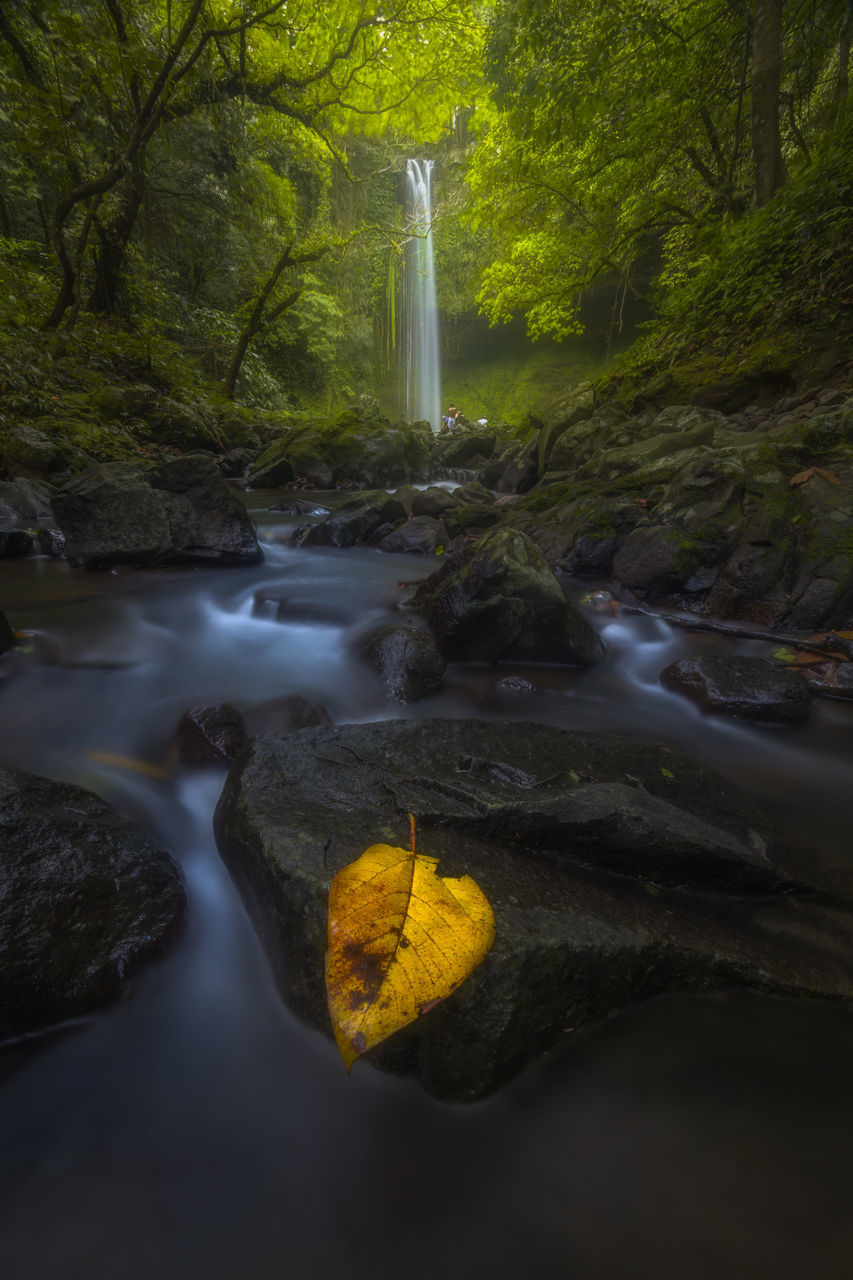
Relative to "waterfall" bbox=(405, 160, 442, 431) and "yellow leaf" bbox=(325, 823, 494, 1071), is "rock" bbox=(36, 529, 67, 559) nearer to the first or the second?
"yellow leaf" bbox=(325, 823, 494, 1071)

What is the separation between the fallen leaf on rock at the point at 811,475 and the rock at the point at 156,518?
15.3 feet

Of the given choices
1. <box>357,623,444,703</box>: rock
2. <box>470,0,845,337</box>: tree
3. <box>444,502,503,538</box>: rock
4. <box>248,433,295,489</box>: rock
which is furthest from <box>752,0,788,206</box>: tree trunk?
<box>357,623,444,703</box>: rock

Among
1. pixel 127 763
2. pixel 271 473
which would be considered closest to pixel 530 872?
pixel 127 763

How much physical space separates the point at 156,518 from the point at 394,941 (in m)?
4.86

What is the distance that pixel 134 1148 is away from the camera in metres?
1.03

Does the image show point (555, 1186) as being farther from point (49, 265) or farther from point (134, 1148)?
point (49, 265)

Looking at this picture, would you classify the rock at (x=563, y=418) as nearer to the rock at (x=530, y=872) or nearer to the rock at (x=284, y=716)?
the rock at (x=284, y=716)

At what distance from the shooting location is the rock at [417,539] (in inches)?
232

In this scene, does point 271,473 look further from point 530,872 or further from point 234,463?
point 530,872

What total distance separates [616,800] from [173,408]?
442 inches

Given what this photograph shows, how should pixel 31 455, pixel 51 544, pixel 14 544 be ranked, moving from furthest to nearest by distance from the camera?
pixel 31 455
pixel 51 544
pixel 14 544

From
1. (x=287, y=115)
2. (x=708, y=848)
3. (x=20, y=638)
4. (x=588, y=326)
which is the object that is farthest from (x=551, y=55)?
(x=588, y=326)

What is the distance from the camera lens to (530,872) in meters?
1.43

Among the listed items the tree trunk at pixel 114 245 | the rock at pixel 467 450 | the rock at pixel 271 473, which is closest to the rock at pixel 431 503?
the rock at pixel 271 473
